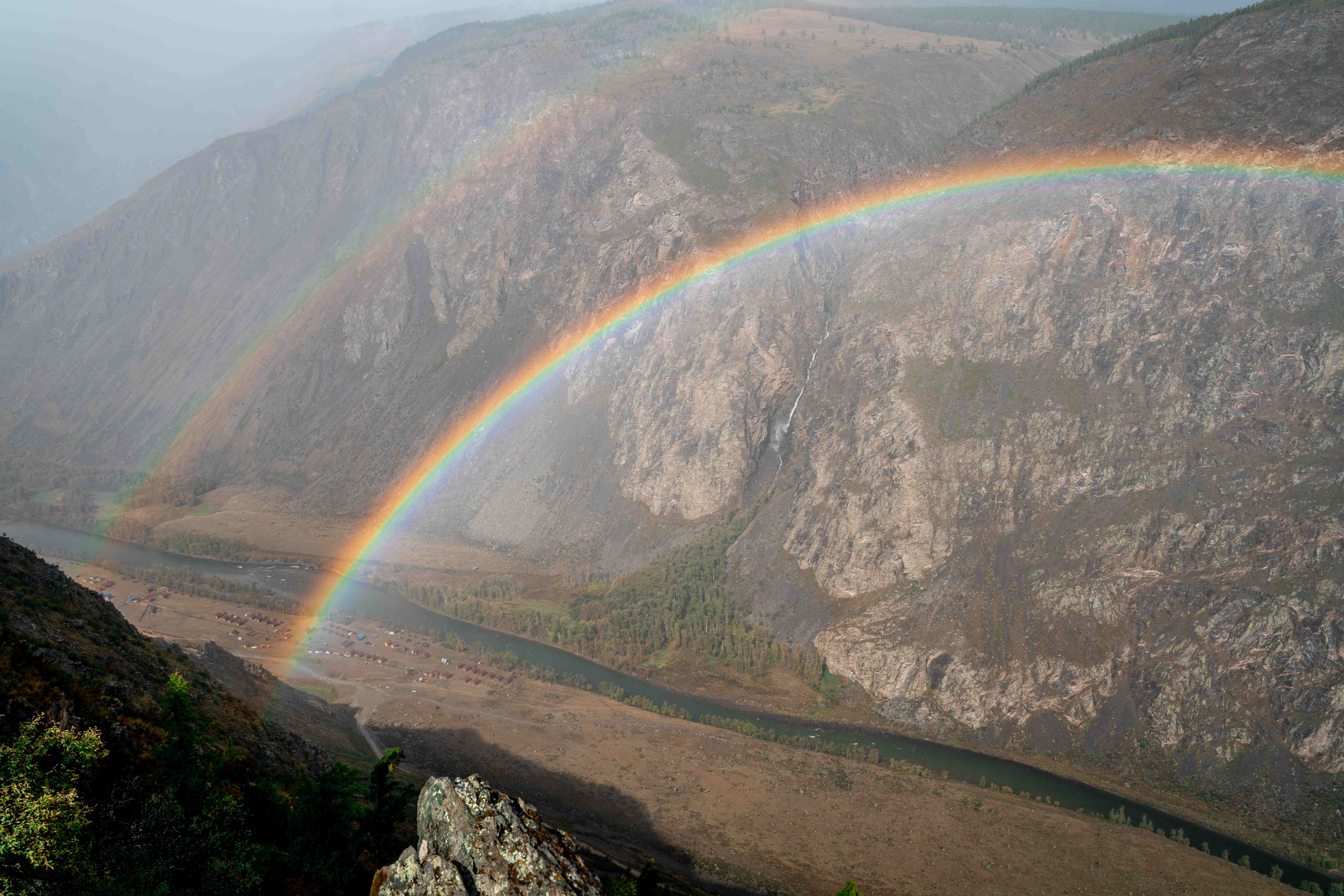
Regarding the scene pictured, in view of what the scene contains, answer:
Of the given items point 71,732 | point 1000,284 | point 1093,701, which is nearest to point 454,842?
point 71,732

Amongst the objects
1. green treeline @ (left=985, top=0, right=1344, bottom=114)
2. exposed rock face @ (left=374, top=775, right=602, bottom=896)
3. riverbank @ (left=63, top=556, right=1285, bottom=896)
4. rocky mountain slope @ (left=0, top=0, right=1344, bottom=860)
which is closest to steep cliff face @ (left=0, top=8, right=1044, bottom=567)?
rocky mountain slope @ (left=0, top=0, right=1344, bottom=860)

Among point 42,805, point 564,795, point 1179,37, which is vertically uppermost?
point 1179,37

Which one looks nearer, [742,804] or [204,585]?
[742,804]

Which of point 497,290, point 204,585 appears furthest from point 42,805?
point 497,290

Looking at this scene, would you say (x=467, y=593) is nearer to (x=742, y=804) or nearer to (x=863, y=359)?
(x=742, y=804)

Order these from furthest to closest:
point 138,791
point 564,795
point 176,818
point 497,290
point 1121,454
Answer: point 497,290 → point 1121,454 → point 564,795 → point 138,791 → point 176,818

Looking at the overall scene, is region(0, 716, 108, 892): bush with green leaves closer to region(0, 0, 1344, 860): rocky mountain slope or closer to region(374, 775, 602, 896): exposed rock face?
region(374, 775, 602, 896): exposed rock face
